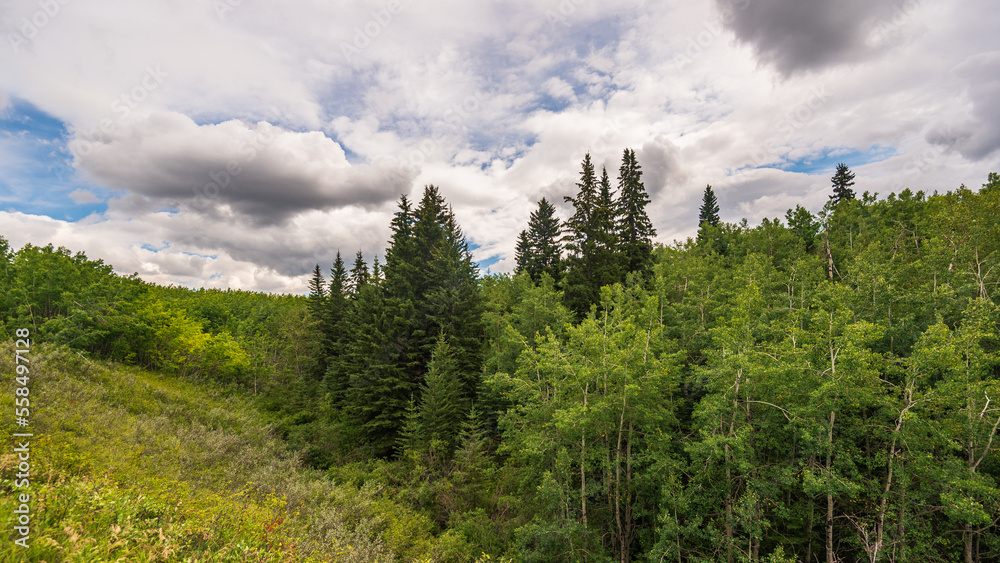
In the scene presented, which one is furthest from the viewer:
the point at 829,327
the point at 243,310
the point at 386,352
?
the point at 243,310

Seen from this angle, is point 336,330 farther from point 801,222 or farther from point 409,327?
point 801,222

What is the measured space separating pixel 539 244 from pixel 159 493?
45.2m

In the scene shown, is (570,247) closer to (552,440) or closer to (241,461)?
(552,440)

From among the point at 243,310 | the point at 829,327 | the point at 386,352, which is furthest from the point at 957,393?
the point at 243,310

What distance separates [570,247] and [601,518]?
2326 cm

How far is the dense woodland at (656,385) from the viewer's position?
39.4 ft

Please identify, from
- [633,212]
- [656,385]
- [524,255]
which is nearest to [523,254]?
[524,255]

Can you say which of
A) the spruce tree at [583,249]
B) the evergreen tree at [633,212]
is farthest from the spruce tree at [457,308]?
the evergreen tree at [633,212]

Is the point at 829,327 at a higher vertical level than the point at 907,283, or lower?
lower

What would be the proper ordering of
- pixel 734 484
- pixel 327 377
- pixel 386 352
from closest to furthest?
pixel 734 484
pixel 386 352
pixel 327 377

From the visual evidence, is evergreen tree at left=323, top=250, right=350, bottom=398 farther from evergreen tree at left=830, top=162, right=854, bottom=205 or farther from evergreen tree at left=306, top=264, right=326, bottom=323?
evergreen tree at left=830, top=162, right=854, bottom=205

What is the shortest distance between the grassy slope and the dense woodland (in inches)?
196

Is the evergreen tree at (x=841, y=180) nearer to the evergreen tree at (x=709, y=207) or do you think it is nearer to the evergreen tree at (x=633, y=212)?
the evergreen tree at (x=709, y=207)

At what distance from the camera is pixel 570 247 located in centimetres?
3475
